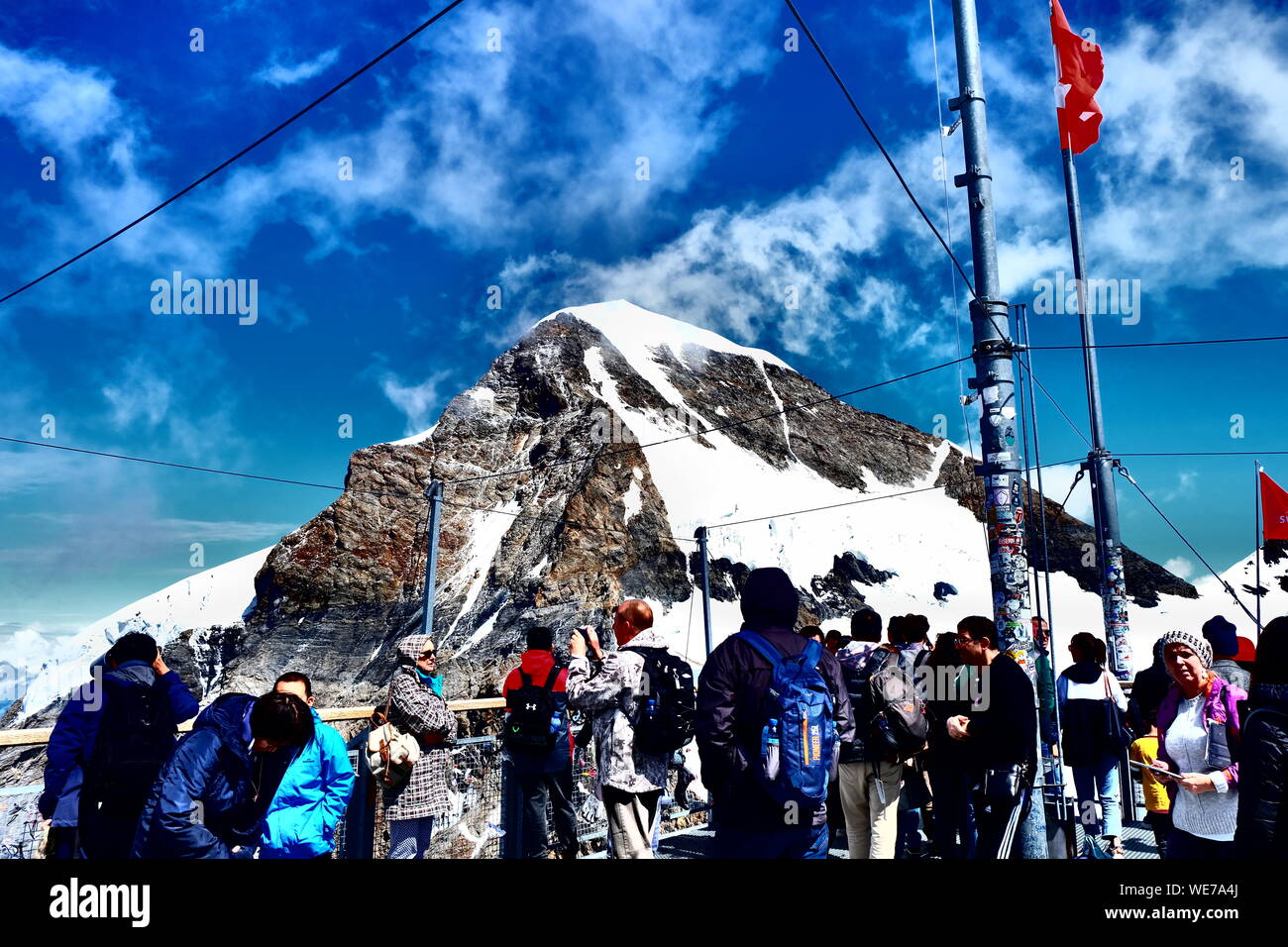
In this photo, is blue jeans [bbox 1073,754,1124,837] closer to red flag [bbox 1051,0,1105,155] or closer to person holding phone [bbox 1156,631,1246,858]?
person holding phone [bbox 1156,631,1246,858]

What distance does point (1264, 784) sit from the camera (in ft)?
10.3

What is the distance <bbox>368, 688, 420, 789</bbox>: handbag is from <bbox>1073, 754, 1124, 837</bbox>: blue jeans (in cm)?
476

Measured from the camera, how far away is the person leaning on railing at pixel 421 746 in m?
5.14

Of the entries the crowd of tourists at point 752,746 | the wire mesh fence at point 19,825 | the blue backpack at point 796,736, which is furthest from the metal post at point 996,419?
the wire mesh fence at point 19,825

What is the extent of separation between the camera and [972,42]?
6793 millimetres

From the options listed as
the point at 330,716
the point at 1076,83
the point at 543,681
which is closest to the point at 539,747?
the point at 543,681

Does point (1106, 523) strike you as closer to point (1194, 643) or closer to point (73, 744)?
point (1194, 643)

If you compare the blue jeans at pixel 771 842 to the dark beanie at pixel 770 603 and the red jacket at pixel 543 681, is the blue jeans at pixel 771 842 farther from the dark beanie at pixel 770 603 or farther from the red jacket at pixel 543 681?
the red jacket at pixel 543 681

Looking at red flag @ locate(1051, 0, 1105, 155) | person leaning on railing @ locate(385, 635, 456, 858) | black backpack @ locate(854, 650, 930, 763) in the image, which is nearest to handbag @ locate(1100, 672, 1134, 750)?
black backpack @ locate(854, 650, 930, 763)
